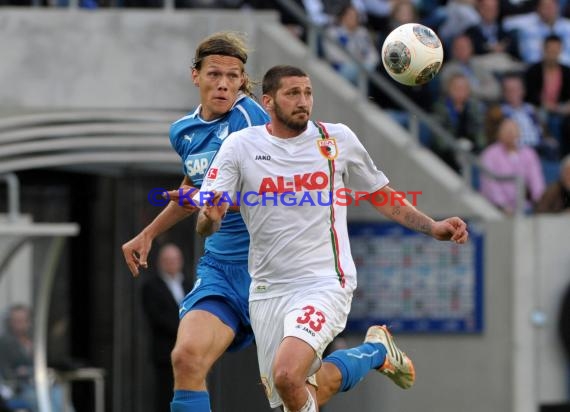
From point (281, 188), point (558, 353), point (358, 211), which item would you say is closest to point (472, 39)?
point (358, 211)

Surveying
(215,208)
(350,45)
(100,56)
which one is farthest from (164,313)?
(215,208)

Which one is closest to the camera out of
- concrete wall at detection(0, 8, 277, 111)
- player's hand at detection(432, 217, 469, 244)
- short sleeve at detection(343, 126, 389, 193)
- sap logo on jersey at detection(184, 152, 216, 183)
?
player's hand at detection(432, 217, 469, 244)

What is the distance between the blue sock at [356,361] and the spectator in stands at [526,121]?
6437mm

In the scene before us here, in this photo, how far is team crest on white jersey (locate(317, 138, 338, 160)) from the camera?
335 inches

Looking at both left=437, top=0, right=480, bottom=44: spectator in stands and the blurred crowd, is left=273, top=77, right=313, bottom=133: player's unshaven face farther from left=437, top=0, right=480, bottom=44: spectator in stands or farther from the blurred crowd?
left=437, top=0, right=480, bottom=44: spectator in stands

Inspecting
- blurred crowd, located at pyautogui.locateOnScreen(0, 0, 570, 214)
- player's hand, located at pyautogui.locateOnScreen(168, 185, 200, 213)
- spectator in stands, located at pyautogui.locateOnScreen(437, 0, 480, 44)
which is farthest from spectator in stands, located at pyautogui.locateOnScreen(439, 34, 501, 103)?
player's hand, located at pyautogui.locateOnScreen(168, 185, 200, 213)

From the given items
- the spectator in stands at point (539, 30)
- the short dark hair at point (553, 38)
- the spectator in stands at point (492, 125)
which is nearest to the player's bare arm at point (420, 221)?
the spectator in stands at point (492, 125)

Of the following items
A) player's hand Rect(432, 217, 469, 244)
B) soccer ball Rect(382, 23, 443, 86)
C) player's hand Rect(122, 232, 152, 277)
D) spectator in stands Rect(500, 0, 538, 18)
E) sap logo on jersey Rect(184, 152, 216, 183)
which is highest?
spectator in stands Rect(500, 0, 538, 18)

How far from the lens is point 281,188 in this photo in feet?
27.7

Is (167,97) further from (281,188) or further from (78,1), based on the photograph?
(281,188)

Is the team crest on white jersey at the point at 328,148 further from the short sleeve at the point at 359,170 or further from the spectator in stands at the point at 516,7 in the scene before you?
the spectator in stands at the point at 516,7

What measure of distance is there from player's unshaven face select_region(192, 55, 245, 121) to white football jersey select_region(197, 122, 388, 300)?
1.40 ft

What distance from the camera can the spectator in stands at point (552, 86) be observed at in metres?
15.8

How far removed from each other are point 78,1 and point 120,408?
4.11m
